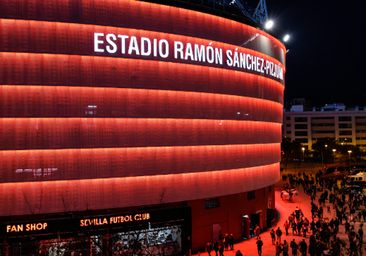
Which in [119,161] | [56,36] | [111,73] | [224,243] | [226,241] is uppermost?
[56,36]

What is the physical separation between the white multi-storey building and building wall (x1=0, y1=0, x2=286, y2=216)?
106 meters

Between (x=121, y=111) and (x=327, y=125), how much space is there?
120 meters

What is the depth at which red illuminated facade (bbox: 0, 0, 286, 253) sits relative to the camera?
782 inches

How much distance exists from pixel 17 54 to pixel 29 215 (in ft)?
35.5

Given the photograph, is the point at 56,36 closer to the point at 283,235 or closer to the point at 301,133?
the point at 283,235

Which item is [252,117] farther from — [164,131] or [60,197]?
[60,197]

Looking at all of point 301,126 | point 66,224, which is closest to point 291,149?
point 301,126

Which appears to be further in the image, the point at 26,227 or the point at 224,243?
the point at 224,243

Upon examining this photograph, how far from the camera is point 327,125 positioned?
12381 centimetres

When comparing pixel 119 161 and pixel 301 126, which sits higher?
pixel 301 126

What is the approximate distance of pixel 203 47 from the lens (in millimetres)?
25703

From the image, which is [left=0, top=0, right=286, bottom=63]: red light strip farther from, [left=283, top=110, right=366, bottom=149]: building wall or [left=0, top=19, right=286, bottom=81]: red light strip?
[left=283, top=110, right=366, bottom=149]: building wall

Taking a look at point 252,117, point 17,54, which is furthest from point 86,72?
point 252,117

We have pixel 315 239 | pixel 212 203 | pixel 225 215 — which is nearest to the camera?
pixel 315 239
